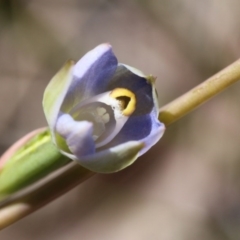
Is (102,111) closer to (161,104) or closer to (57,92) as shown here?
(57,92)

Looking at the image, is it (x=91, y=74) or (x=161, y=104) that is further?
(x=161, y=104)

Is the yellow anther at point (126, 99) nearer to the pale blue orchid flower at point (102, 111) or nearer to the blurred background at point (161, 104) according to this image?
the pale blue orchid flower at point (102, 111)

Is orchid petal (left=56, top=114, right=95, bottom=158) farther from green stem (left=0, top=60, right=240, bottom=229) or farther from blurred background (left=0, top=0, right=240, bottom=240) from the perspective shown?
blurred background (left=0, top=0, right=240, bottom=240)

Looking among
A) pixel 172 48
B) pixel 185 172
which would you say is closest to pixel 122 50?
pixel 172 48

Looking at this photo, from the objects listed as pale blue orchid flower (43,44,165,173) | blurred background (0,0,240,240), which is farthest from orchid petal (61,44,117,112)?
blurred background (0,0,240,240)

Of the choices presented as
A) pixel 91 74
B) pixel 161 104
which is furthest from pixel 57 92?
pixel 161 104

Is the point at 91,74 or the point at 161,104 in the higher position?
the point at 161,104

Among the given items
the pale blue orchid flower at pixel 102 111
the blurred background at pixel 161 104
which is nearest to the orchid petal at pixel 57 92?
the pale blue orchid flower at pixel 102 111
